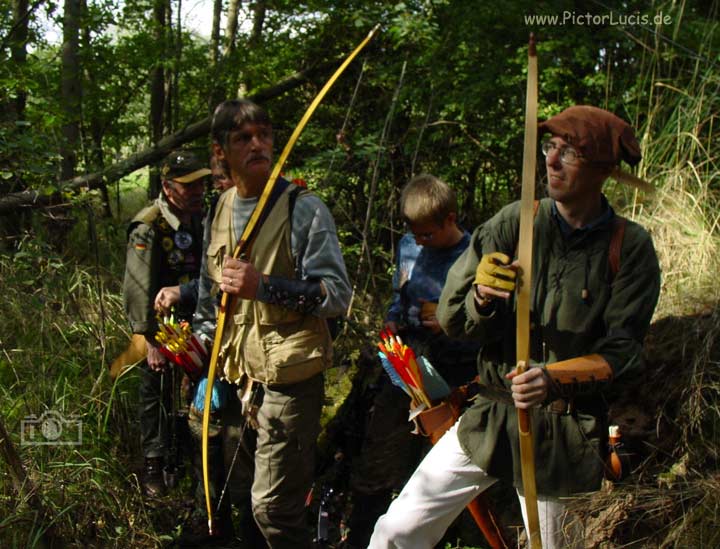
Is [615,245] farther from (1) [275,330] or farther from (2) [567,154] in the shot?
(1) [275,330]

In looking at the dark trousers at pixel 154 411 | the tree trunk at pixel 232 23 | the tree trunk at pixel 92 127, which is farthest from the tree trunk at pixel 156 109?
the dark trousers at pixel 154 411

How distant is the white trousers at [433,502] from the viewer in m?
2.68

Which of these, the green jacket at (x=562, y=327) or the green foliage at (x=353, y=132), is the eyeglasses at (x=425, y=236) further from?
the green foliage at (x=353, y=132)

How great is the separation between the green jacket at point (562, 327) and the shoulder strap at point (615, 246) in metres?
0.01

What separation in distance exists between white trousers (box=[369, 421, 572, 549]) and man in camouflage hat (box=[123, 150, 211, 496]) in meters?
1.88

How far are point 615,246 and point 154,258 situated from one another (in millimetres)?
2593

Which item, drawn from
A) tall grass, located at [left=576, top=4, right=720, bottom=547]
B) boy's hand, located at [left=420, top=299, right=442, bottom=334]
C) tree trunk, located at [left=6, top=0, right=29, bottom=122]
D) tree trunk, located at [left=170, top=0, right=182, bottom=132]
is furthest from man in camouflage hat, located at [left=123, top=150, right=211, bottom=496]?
tree trunk, located at [left=170, top=0, right=182, bottom=132]

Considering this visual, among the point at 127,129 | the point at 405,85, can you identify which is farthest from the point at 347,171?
the point at 127,129

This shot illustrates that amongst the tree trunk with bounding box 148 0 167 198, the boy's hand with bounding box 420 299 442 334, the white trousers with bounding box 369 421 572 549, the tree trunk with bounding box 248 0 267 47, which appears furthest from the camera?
the tree trunk with bounding box 148 0 167 198

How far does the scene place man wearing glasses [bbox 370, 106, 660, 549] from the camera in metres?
2.49

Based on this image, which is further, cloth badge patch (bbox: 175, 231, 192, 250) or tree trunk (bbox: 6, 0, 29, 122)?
tree trunk (bbox: 6, 0, 29, 122)

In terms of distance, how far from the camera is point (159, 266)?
4.29 meters

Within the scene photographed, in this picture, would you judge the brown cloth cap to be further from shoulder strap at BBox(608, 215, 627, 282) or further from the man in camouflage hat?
the man in camouflage hat

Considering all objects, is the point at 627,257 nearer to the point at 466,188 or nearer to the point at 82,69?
the point at 466,188
